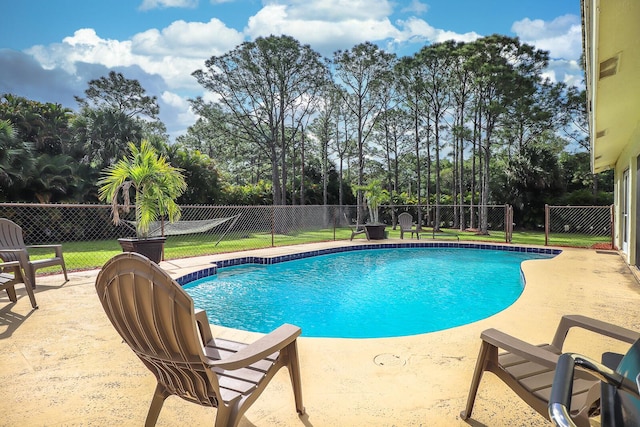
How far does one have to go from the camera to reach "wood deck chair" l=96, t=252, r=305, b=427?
1399 millimetres

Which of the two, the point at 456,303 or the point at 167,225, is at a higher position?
the point at 167,225

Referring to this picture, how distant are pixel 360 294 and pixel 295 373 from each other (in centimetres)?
400

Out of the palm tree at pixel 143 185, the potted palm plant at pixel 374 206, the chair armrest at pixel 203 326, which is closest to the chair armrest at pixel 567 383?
the chair armrest at pixel 203 326

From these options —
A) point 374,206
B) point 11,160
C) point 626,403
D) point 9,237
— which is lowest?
point 626,403

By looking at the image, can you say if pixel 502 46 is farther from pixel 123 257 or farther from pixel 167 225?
pixel 123 257

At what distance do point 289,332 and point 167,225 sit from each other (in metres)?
7.56

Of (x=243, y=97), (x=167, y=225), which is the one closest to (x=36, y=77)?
(x=243, y=97)

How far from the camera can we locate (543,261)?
7199mm

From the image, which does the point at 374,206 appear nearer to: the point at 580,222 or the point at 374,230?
the point at 374,230

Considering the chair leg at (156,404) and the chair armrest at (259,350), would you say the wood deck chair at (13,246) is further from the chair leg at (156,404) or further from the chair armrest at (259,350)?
the chair armrest at (259,350)

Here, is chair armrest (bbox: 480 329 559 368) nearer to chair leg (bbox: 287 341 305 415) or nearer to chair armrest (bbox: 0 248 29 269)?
chair leg (bbox: 287 341 305 415)

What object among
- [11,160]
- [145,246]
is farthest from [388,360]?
[11,160]

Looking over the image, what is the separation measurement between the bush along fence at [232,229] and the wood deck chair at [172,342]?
6.14 m

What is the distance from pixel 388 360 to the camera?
264 cm
